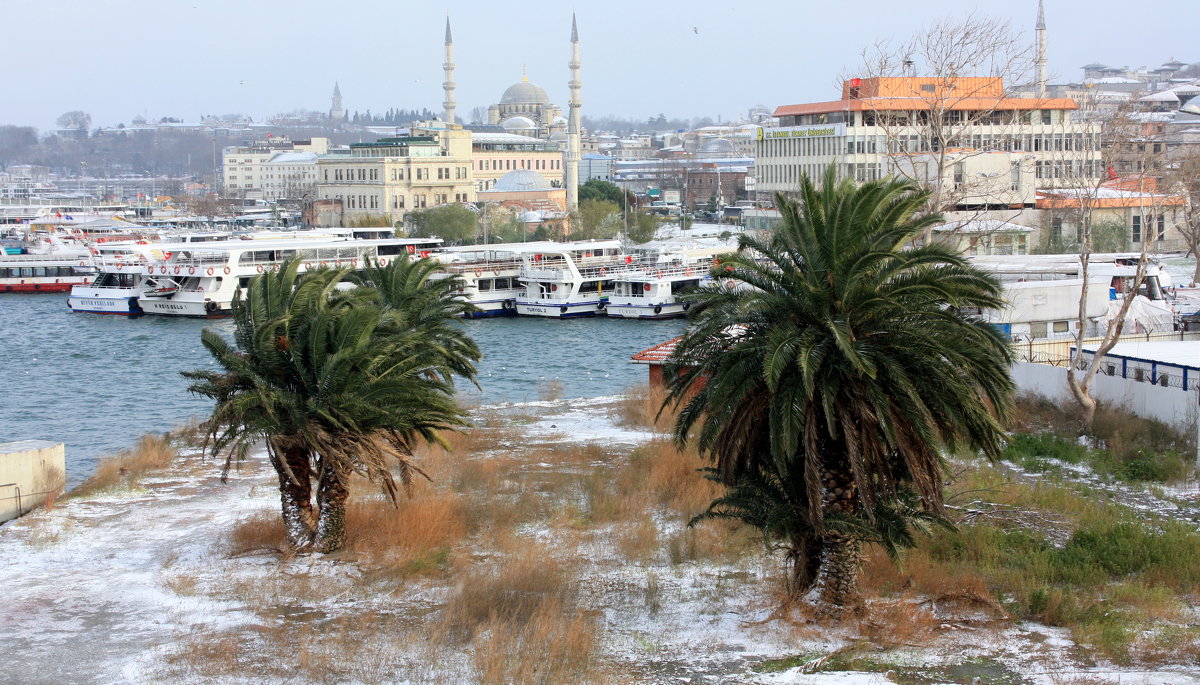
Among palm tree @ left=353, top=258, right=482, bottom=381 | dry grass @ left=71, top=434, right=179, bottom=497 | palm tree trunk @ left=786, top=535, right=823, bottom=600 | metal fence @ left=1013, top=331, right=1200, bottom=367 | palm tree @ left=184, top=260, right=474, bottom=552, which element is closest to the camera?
palm tree trunk @ left=786, top=535, right=823, bottom=600

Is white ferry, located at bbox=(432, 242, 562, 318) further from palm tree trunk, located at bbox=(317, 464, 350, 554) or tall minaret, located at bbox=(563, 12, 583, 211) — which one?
tall minaret, located at bbox=(563, 12, 583, 211)

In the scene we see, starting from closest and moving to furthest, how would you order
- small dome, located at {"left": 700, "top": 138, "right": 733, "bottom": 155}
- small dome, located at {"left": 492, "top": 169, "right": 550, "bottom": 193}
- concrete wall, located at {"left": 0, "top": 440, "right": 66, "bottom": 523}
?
concrete wall, located at {"left": 0, "top": 440, "right": 66, "bottom": 523} < small dome, located at {"left": 492, "top": 169, "right": 550, "bottom": 193} < small dome, located at {"left": 700, "top": 138, "right": 733, "bottom": 155}

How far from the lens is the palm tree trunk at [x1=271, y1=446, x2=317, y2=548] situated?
1352cm

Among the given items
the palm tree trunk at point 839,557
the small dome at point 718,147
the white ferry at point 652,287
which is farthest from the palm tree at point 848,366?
the small dome at point 718,147

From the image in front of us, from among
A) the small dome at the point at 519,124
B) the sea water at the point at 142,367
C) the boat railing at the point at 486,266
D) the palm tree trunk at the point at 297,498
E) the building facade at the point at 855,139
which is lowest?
the sea water at the point at 142,367

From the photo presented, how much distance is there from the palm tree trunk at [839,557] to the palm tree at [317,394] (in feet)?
14.8

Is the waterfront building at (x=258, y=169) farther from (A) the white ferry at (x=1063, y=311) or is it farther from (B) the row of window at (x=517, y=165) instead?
(A) the white ferry at (x=1063, y=311)

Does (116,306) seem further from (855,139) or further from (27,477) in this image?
(27,477)

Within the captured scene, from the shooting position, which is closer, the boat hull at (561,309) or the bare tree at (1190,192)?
the bare tree at (1190,192)

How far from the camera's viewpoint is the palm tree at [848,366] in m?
10.5

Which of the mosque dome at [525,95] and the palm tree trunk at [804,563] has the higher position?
the mosque dome at [525,95]

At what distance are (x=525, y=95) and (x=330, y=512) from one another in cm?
16652

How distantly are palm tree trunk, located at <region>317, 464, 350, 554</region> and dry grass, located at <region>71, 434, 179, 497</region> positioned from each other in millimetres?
5299

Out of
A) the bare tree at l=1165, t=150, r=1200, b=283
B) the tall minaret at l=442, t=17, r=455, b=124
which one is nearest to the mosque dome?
the tall minaret at l=442, t=17, r=455, b=124
